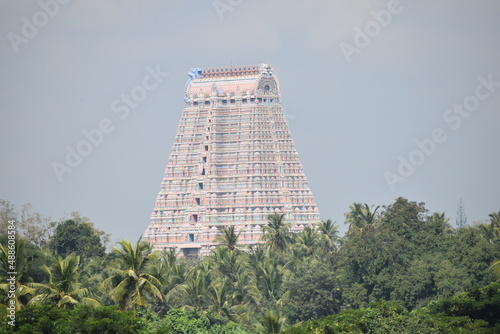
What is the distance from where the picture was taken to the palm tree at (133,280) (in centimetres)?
8162

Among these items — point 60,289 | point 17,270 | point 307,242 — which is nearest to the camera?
point 60,289

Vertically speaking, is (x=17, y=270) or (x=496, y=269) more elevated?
(x=496, y=269)

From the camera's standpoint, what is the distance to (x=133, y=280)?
82.4 metres

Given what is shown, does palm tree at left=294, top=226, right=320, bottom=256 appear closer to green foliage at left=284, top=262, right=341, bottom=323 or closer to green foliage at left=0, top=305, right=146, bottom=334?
green foliage at left=284, top=262, right=341, bottom=323

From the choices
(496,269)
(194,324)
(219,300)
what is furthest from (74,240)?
(496,269)

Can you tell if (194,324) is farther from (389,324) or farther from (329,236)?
(329,236)

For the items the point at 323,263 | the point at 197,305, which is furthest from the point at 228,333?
the point at 323,263

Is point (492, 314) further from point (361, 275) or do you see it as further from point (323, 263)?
point (323, 263)

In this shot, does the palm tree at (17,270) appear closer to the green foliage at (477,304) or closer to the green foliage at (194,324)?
the green foliage at (194,324)

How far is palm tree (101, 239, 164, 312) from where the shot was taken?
3214 inches

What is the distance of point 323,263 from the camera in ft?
431

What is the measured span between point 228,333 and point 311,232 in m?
49.3

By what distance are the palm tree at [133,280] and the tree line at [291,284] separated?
9cm

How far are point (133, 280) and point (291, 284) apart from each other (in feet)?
130
